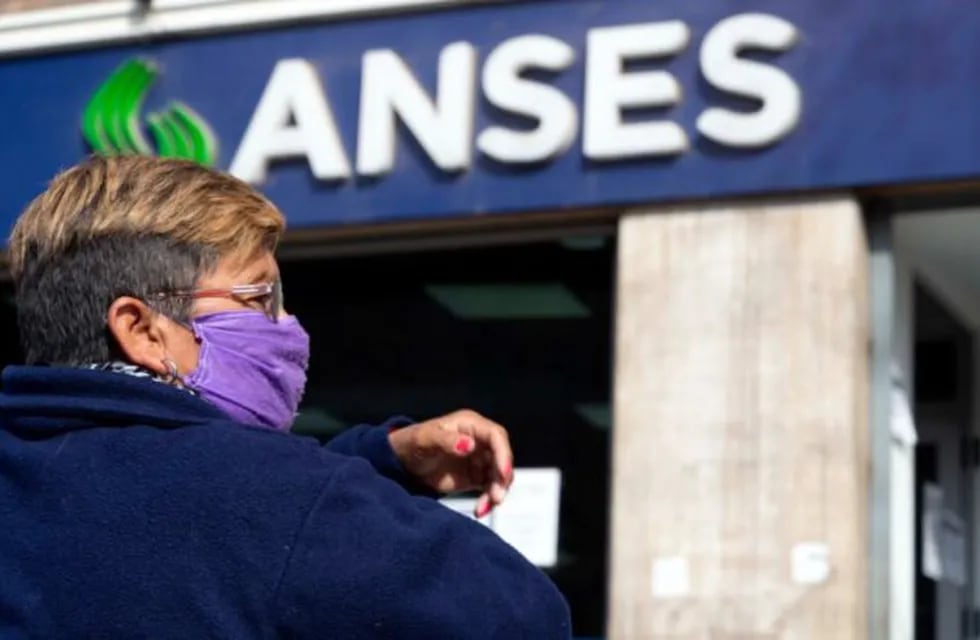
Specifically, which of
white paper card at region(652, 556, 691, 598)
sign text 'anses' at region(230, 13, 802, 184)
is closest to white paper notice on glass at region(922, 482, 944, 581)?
white paper card at region(652, 556, 691, 598)

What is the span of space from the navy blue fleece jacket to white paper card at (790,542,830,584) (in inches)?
160

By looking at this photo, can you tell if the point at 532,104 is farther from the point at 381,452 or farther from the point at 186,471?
the point at 186,471

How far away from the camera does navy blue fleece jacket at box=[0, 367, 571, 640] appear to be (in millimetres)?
1820

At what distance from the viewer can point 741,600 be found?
5.93 meters

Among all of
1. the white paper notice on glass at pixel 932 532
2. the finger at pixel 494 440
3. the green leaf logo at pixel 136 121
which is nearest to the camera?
the finger at pixel 494 440

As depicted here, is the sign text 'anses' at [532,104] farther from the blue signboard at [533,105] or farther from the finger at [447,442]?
the finger at [447,442]

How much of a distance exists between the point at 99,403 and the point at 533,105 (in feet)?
15.1

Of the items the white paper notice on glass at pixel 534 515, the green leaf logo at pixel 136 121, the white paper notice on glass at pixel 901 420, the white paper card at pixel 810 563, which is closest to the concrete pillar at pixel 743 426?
the white paper card at pixel 810 563

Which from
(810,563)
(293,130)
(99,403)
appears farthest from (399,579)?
(293,130)

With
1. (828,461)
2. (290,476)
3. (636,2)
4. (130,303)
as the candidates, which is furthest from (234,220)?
(636,2)

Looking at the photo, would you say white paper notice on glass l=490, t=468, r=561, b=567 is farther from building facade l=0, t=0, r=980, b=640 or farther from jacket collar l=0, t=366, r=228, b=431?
jacket collar l=0, t=366, r=228, b=431

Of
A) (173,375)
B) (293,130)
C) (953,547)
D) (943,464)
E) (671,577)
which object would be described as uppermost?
(293,130)

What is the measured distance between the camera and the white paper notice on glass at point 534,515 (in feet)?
21.4

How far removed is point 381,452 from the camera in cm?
248
